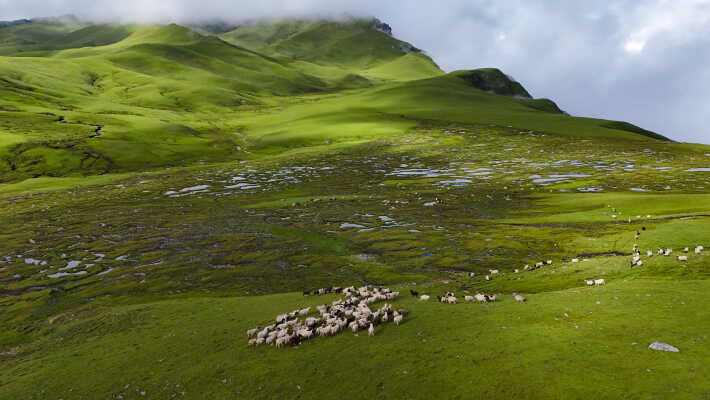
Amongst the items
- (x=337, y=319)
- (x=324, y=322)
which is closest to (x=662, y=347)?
(x=337, y=319)

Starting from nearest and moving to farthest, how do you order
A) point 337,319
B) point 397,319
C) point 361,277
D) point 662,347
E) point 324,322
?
point 662,347, point 397,319, point 337,319, point 324,322, point 361,277

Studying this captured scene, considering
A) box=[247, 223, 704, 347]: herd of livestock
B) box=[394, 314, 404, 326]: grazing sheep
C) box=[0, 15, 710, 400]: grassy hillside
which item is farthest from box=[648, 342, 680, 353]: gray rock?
box=[394, 314, 404, 326]: grazing sheep

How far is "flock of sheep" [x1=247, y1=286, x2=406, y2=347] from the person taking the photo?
15.7 m

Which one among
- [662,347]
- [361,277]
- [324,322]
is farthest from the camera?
[361,277]

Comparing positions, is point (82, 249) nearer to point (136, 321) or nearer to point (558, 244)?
point (136, 321)

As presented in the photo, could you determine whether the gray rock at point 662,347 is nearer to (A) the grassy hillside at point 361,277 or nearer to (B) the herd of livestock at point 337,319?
(A) the grassy hillside at point 361,277

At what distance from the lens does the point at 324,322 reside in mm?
16859

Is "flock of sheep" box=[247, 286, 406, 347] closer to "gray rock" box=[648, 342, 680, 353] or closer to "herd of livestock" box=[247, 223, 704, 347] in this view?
"herd of livestock" box=[247, 223, 704, 347]

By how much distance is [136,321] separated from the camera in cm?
2162

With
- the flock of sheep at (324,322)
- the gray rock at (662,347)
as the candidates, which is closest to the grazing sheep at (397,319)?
the flock of sheep at (324,322)

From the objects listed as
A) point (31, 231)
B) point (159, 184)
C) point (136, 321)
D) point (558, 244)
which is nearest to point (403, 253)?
point (558, 244)

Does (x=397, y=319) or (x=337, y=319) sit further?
(x=337, y=319)

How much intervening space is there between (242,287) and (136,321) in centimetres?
842

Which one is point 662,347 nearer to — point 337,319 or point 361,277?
point 337,319
